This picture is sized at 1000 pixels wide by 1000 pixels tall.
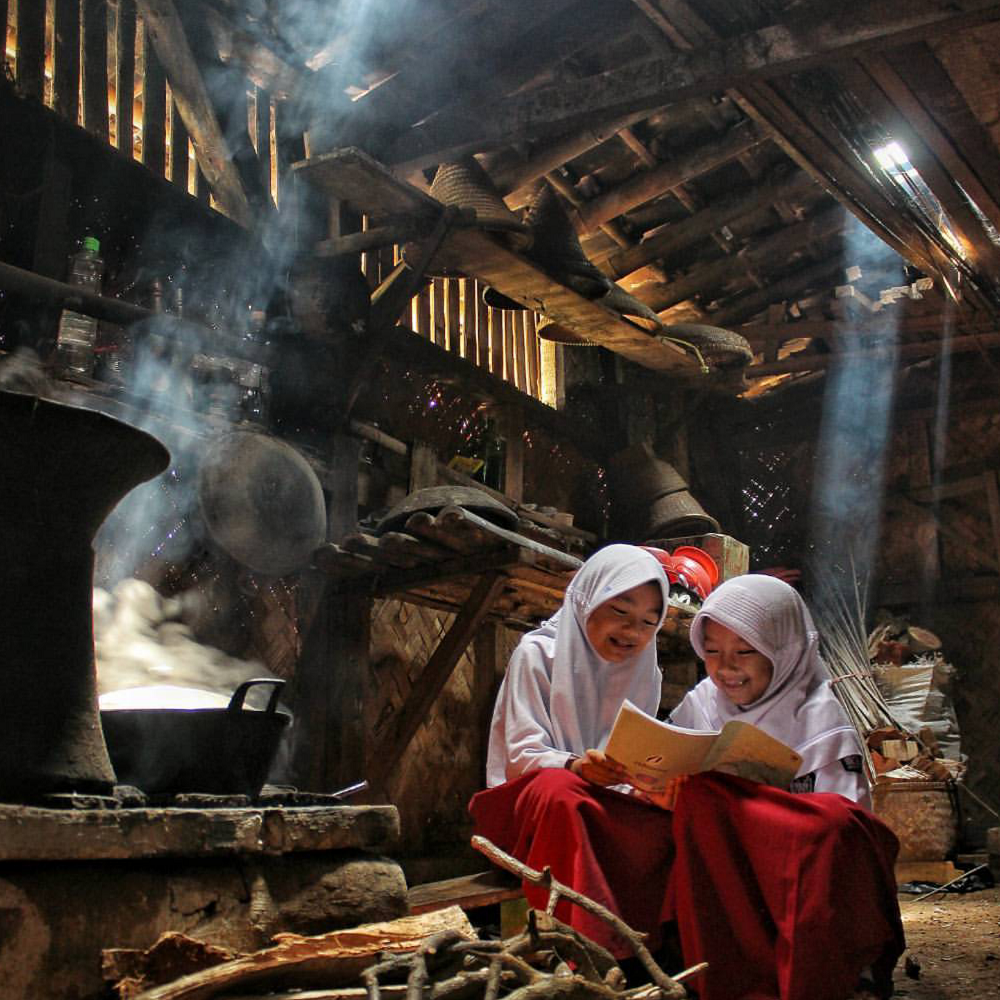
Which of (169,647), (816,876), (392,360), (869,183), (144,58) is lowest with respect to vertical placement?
(816,876)

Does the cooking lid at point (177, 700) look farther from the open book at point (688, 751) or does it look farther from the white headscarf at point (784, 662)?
the white headscarf at point (784, 662)

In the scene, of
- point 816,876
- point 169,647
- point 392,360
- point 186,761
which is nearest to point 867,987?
point 816,876

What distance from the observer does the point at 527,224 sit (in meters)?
6.62

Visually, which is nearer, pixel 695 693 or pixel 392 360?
pixel 695 693

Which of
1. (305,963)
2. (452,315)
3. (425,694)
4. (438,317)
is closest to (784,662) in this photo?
(305,963)

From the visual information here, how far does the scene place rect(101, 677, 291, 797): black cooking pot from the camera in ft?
8.90

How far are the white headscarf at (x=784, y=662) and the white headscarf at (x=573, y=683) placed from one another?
330mm

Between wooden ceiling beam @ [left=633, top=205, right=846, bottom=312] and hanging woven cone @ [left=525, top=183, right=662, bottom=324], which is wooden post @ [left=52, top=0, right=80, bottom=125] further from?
wooden ceiling beam @ [left=633, top=205, right=846, bottom=312]

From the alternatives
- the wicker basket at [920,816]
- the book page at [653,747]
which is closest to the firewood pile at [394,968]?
the book page at [653,747]

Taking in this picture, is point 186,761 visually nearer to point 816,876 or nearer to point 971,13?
point 816,876

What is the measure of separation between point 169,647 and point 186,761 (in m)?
2.13

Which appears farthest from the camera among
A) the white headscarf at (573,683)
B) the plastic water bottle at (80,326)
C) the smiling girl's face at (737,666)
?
the plastic water bottle at (80,326)

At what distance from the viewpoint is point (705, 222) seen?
26.9ft

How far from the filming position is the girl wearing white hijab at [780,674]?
3.24 metres
